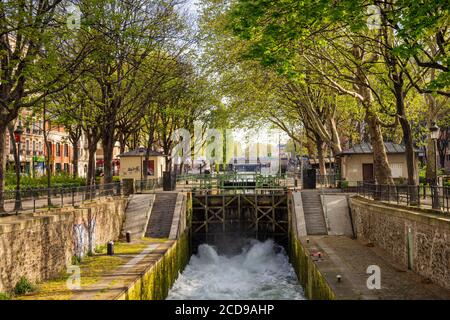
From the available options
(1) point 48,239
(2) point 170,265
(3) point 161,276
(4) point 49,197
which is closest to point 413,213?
(3) point 161,276

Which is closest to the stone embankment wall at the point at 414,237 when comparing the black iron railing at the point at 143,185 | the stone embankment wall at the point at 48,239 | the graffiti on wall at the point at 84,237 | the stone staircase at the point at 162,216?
the stone staircase at the point at 162,216

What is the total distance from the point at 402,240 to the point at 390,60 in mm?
8377

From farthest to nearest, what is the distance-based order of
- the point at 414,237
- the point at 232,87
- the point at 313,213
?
the point at 232,87 → the point at 313,213 → the point at 414,237

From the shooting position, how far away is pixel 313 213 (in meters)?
29.7

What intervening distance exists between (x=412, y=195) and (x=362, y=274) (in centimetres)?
456

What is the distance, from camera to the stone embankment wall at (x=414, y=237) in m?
14.8

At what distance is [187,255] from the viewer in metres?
29.7

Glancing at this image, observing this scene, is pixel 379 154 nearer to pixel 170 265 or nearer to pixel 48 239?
pixel 170 265

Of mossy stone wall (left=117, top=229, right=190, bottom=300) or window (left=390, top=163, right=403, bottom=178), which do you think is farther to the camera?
window (left=390, top=163, right=403, bottom=178)

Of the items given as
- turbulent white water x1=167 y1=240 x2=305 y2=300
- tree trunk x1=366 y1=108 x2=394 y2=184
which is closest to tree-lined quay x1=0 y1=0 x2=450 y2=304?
tree trunk x1=366 y1=108 x2=394 y2=184

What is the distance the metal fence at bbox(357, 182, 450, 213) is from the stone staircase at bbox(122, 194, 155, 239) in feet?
45.1

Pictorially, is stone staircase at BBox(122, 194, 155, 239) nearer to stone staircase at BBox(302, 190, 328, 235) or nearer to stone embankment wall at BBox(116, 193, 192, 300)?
stone embankment wall at BBox(116, 193, 192, 300)

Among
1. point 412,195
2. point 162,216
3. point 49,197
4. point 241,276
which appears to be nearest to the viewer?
point 412,195

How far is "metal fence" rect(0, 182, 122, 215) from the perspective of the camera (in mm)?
19675
